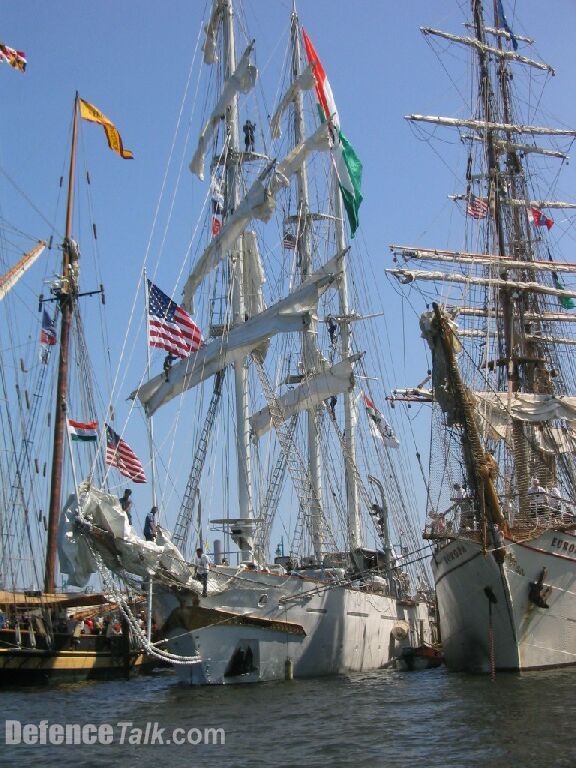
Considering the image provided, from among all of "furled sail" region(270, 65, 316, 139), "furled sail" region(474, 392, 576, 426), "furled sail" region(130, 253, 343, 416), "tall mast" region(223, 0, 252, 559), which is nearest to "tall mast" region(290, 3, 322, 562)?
"furled sail" region(270, 65, 316, 139)

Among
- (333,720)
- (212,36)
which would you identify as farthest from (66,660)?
(212,36)

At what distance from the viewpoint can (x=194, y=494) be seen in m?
35.5

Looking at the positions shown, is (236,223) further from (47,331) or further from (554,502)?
(554,502)

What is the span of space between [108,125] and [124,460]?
48.0 ft

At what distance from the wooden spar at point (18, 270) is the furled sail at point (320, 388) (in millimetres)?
11361

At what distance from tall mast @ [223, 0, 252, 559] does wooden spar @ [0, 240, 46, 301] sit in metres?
8.65

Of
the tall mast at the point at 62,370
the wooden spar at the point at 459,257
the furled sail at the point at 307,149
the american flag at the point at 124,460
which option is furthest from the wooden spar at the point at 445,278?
the american flag at the point at 124,460

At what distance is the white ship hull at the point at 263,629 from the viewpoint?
29.1 m


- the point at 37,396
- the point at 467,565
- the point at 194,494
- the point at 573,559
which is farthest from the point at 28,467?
the point at 573,559

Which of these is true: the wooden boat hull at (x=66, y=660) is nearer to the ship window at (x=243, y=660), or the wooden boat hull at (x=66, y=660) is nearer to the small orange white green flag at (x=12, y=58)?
the ship window at (x=243, y=660)

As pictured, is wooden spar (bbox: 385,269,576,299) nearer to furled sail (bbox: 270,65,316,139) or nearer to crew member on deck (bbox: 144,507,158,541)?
furled sail (bbox: 270,65,316,139)

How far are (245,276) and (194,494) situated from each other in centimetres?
1058

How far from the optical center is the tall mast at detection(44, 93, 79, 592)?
38.0 metres

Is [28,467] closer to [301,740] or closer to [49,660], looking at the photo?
[49,660]
